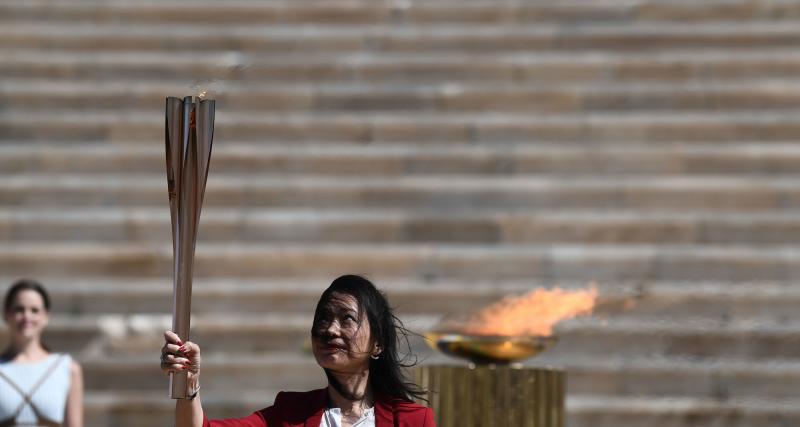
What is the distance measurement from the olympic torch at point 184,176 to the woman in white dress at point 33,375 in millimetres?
3219

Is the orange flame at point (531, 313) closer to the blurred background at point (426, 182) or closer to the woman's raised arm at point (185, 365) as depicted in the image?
the blurred background at point (426, 182)

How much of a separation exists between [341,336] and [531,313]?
3.67 meters

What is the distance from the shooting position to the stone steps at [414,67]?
33.0ft

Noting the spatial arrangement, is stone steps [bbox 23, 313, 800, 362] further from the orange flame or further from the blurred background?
the orange flame

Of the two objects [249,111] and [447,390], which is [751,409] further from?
[249,111]

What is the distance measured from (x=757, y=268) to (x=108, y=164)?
4.10m

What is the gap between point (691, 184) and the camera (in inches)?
364

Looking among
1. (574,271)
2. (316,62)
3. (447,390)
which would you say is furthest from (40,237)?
(447,390)

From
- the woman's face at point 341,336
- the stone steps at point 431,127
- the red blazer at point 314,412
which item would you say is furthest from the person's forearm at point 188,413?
the stone steps at point 431,127

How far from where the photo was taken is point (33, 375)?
6336mm

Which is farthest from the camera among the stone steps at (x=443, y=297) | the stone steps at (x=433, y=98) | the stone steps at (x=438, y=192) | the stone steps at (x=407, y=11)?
the stone steps at (x=407, y=11)

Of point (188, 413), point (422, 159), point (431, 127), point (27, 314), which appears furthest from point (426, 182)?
point (188, 413)

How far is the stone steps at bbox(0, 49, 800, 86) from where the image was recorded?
10.1m

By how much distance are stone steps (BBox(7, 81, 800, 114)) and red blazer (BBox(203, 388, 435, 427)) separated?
6.55m
